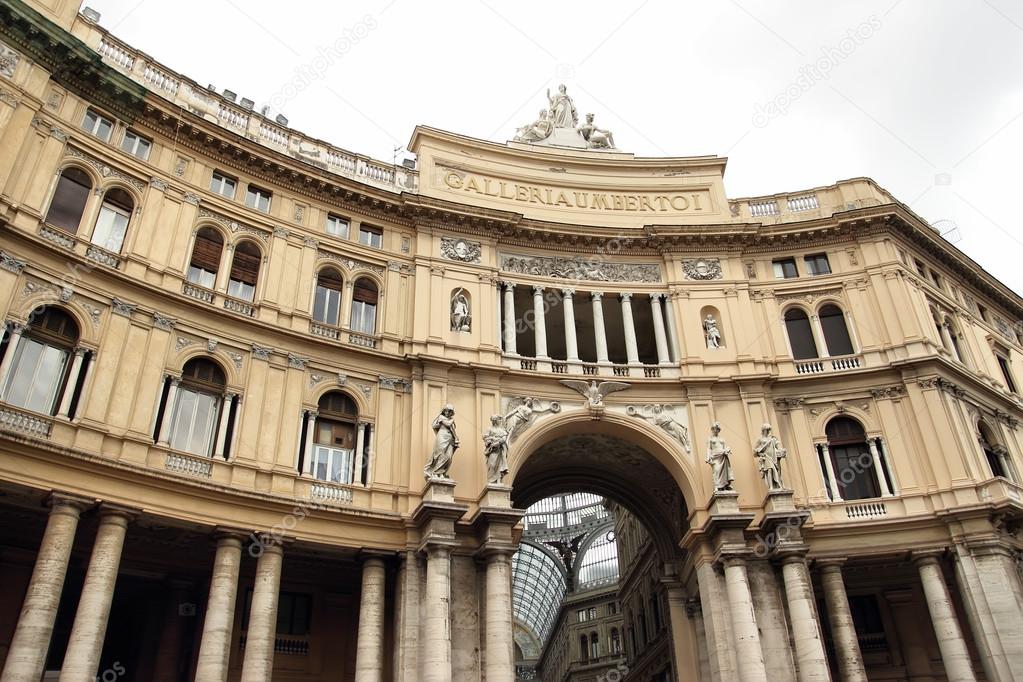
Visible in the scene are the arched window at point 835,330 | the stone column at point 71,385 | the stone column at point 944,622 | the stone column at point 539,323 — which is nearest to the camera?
the stone column at point 71,385

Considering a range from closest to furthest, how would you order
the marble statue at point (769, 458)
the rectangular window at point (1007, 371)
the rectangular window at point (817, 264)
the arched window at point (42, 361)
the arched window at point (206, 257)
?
the arched window at point (42, 361)
the arched window at point (206, 257)
the marble statue at point (769, 458)
the rectangular window at point (817, 264)
the rectangular window at point (1007, 371)

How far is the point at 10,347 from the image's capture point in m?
19.5

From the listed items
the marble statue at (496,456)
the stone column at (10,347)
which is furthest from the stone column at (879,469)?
the stone column at (10,347)

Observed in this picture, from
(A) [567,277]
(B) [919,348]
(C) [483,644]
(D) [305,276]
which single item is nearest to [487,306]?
(A) [567,277]

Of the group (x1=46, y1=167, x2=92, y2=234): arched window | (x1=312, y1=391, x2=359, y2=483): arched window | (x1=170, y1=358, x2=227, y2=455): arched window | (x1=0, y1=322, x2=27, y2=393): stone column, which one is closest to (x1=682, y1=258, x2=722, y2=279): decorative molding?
(x1=312, y1=391, x2=359, y2=483): arched window

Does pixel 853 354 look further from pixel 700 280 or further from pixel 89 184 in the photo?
pixel 89 184

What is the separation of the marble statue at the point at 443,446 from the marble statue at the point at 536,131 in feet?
51.5

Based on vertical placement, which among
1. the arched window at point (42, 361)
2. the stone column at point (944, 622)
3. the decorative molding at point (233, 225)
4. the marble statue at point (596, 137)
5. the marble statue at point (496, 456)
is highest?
the marble statue at point (596, 137)

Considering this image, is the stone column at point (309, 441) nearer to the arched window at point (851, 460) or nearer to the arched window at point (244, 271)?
the arched window at point (244, 271)

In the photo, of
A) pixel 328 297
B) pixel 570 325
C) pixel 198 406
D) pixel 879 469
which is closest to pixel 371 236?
pixel 328 297

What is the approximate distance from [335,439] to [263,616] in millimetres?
5801

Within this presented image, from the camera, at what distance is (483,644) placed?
2230 cm

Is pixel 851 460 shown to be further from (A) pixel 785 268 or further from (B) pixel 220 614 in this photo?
(B) pixel 220 614

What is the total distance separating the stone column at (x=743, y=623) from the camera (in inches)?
890
